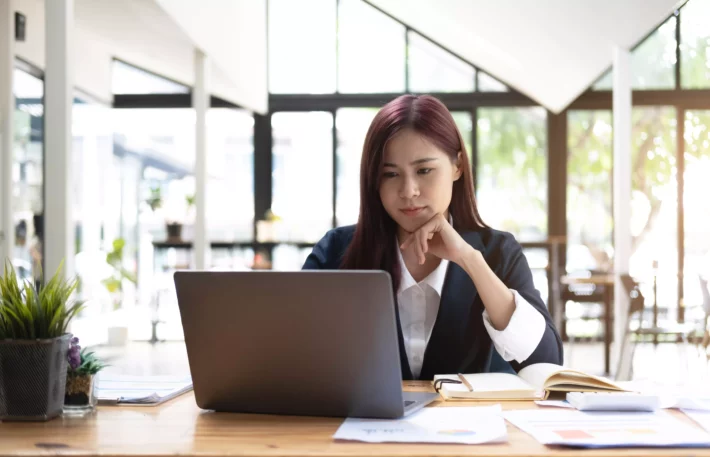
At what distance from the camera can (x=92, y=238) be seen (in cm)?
803

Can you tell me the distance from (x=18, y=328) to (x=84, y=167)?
6.87m

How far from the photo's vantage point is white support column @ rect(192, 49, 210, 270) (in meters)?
6.95

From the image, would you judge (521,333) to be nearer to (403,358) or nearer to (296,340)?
(403,358)

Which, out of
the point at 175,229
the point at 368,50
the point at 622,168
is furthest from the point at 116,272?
the point at 622,168

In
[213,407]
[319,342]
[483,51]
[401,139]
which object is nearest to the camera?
[319,342]

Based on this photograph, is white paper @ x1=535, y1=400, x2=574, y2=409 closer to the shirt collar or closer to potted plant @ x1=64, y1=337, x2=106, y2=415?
the shirt collar

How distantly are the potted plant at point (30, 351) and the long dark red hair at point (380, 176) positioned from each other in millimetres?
832

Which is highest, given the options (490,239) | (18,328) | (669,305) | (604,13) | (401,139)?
(604,13)

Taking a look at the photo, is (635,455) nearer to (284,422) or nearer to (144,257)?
(284,422)

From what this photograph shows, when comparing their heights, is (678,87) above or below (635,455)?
above

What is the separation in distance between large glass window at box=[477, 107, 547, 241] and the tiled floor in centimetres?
155

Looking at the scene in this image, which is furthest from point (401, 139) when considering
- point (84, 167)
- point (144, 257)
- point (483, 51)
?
point (144, 257)

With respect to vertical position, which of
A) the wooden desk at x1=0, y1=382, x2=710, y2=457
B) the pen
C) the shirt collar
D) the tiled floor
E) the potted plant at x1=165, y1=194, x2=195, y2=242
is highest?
the potted plant at x1=165, y1=194, x2=195, y2=242

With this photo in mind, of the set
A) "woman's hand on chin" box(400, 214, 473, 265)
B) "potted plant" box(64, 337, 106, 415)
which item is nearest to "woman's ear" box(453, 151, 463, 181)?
"woman's hand on chin" box(400, 214, 473, 265)
